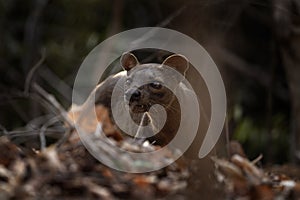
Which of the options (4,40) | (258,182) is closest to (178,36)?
(258,182)

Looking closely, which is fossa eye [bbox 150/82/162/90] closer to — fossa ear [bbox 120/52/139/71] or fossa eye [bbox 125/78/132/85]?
fossa eye [bbox 125/78/132/85]

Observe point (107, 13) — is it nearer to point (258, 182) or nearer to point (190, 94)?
point (190, 94)

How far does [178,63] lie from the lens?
15.9 feet

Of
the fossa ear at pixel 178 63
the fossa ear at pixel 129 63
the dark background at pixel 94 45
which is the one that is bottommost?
the fossa ear at pixel 178 63

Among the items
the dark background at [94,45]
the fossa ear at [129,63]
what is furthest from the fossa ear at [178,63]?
the dark background at [94,45]

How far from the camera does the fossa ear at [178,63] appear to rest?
4.79 meters

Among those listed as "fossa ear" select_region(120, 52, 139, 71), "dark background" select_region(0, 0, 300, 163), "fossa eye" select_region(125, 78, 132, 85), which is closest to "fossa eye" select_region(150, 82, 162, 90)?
"fossa eye" select_region(125, 78, 132, 85)

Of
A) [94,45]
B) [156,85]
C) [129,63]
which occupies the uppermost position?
[94,45]

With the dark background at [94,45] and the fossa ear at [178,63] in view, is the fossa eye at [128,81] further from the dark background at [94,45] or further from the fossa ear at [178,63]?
the dark background at [94,45]

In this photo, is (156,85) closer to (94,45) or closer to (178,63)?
(178,63)

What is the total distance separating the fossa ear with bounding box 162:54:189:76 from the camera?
4.79 meters

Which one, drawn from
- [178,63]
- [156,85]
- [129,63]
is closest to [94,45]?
[129,63]

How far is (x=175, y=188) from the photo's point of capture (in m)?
2.95

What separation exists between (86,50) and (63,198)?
19.1 feet
